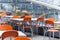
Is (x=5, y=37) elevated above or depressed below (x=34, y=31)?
above

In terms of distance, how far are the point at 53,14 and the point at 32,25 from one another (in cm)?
149

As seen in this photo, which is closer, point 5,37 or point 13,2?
point 5,37

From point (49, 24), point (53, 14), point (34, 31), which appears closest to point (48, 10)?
point (53, 14)

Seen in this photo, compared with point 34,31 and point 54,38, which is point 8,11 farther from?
point 54,38

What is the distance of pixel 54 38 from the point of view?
7.52 metres

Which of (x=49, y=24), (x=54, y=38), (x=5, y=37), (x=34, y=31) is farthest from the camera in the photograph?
(x=34, y=31)

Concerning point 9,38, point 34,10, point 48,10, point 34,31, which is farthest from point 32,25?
point 9,38

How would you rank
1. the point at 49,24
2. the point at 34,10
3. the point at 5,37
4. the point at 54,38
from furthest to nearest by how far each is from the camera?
the point at 34,10 < the point at 54,38 < the point at 49,24 < the point at 5,37

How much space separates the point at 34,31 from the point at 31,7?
6.85 feet

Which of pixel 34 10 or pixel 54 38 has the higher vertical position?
pixel 34 10

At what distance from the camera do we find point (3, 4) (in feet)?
37.3

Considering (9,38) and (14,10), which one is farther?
(14,10)

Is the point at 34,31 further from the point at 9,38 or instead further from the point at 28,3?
the point at 9,38

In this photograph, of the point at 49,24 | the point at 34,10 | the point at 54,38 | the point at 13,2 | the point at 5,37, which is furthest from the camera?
the point at 13,2
